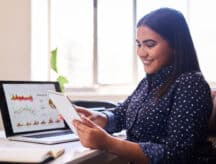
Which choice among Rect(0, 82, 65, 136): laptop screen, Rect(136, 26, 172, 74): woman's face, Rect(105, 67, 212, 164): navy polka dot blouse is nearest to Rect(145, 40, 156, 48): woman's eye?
Rect(136, 26, 172, 74): woman's face

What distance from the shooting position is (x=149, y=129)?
1.35 meters

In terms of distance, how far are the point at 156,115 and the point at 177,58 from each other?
0.74ft

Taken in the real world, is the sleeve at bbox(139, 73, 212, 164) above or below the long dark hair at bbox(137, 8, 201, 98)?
below

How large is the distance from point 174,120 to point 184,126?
41 mm

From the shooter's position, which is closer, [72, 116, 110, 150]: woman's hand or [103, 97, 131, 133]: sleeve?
[72, 116, 110, 150]: woman's hand

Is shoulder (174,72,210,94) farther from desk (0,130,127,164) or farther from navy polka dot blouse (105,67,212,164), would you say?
desk (0,130,127,164)

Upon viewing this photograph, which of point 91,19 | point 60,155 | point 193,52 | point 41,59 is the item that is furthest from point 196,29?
point 60,155

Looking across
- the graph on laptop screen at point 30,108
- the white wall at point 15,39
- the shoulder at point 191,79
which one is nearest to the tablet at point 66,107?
the graph on laptop screen at point 30,108

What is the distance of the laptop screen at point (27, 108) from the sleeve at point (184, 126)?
51cm

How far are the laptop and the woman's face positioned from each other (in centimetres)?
41

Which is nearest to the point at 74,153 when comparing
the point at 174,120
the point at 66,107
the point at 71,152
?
the point at 71,152

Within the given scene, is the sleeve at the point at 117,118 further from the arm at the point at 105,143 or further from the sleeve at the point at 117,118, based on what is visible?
the arm at the point at 105,143

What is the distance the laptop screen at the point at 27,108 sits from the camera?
4.82 ft

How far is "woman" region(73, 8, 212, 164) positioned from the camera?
121 centimetres
